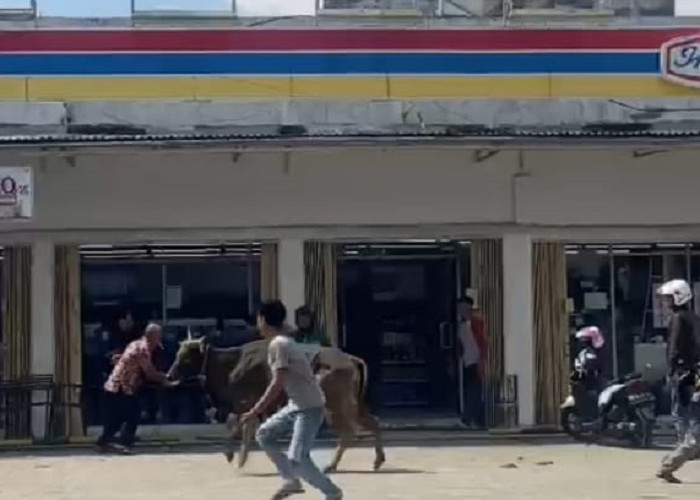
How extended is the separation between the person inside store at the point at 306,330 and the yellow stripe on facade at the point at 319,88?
152 inches

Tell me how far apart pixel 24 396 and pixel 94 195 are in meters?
2.81

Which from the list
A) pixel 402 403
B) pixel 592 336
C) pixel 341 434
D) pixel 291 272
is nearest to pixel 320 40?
pixel 291 272

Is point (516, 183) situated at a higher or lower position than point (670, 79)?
lower

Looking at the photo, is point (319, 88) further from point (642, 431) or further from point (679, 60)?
point (642, 431)

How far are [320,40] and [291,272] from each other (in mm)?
3323

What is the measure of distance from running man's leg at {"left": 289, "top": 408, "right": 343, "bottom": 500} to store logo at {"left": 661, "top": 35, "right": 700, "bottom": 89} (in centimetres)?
1218

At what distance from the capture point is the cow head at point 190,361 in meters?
19.7

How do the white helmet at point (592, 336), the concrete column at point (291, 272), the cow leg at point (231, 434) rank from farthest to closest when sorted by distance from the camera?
the concrete column at point (291, 272) → the white helmet at point (592, 336) → the cow leg at point (231, 434)

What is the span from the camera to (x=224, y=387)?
752 inches

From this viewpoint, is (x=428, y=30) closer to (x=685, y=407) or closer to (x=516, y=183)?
(x=516, y=183)

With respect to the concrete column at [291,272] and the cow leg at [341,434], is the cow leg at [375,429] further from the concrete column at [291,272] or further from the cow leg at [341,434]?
the concrete column at [291,272]

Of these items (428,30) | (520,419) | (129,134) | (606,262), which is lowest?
(520,419)

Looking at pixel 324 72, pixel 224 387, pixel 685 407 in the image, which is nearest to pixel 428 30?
pixel 324 72

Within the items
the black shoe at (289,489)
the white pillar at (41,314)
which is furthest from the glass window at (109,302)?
the black shoe at (289,489)
